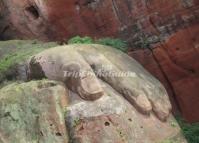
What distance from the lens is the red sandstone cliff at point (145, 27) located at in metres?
11.2

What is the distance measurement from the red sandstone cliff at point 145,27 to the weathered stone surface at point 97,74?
1.76 m

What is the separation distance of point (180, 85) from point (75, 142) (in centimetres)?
443

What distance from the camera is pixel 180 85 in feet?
37.8

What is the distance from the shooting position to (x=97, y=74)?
30.4ft

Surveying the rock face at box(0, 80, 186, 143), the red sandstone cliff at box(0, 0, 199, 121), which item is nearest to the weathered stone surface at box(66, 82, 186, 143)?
the rock face at box(0, 80, 186, 143)

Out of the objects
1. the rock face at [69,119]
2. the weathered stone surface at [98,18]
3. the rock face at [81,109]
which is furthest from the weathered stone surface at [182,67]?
the rock face at [69,119]

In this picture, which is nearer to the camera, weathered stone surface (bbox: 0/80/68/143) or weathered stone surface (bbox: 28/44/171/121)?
weathered stone surface (bbox: 0/80/68/143)

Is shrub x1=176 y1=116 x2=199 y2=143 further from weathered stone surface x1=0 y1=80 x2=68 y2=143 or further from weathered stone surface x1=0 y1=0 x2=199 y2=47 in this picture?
weathered stone surface x1=0 y1=80 x2=68 y2=143

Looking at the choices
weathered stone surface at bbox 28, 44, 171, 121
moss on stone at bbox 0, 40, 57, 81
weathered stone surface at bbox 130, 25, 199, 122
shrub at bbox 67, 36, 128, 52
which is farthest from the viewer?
shrub at bbox 67, 36, 128, 52

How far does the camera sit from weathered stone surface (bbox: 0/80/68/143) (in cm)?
826

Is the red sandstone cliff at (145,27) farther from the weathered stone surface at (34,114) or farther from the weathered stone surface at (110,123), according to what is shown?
the weathered stone surface at (34,114)

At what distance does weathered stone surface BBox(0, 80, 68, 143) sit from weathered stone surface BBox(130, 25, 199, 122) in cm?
384

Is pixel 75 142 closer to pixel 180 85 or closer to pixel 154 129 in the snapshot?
pixel 154 129

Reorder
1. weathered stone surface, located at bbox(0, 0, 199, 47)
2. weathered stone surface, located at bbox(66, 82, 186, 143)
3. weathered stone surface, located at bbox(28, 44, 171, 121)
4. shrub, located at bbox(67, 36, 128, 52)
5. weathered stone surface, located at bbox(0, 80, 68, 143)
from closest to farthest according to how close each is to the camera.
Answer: weathered stone surface, located at bbox(66, 82, 186, 143) < weathered stone surface, located at bbox(0, 80, 68, 143) < weathered stone surface, located at bbox(28, 44, 171, 121) < weathered stone surface, located at bbox(0, 0, 199, 47) < shrub, located at bbox(67, 36, 128, 52)
